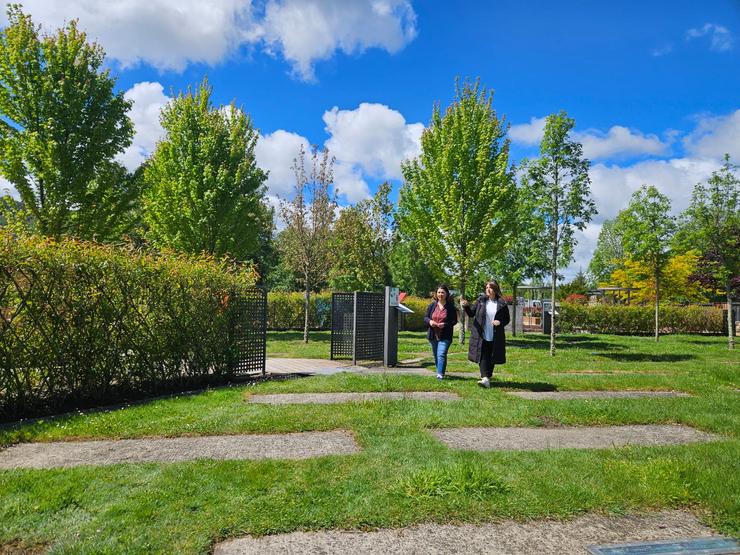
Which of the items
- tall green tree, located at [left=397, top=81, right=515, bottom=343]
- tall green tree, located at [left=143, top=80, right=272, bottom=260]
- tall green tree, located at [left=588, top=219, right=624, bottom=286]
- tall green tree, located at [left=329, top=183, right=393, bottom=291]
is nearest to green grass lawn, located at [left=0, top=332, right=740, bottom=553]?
tall green tree, located at [left=397, top=81, right=515, bottom=343]

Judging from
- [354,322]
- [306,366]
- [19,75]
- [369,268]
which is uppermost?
[19,75]

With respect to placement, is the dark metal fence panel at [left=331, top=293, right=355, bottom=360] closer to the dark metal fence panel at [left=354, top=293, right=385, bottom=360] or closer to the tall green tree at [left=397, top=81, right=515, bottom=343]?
the dark metal fence panel at [left=354, top=293, right=385, bottom=360]

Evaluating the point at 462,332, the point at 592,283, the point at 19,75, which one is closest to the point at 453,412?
the point at 462,332

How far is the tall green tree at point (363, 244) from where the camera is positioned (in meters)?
33.0

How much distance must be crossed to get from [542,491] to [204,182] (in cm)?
1788

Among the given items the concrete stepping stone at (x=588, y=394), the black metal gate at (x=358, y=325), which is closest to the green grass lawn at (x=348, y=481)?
the concrete stepping stone at (x=588, y=394)

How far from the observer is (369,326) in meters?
12.6

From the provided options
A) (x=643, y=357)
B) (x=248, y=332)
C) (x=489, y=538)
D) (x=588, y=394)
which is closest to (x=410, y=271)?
(x=643, y=357)

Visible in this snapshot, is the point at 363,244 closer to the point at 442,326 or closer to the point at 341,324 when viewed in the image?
the point at 341,324

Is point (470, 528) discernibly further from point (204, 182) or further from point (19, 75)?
point (19, 75)

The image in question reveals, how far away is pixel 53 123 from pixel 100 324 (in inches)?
483

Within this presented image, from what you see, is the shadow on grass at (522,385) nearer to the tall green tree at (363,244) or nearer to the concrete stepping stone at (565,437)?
the concrete stepping stone at (565,437)

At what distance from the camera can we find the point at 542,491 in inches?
150

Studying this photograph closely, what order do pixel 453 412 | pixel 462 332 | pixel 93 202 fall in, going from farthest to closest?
pixel 462 332
pixel 93 202
pixel 453 412
